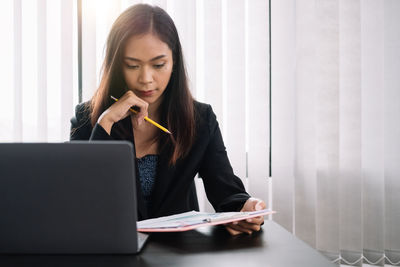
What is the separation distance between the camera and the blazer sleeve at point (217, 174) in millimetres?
1208

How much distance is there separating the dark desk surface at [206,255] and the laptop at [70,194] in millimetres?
31

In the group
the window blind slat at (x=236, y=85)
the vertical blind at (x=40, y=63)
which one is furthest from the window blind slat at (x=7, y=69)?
the window blind slat at (x=236, y=85)

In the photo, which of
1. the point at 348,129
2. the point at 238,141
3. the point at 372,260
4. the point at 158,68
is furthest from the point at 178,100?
the point at 372,260

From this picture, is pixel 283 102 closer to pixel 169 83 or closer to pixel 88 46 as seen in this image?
pixel 169 83

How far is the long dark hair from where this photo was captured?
1305mm

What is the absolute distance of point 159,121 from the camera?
1.47 metres

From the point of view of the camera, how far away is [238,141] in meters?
1.99

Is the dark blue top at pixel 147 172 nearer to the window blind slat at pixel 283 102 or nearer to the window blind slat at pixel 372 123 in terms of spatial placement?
the window blind slat at pixel 283 102

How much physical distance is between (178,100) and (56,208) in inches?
34.6

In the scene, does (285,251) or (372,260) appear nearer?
(285,251)

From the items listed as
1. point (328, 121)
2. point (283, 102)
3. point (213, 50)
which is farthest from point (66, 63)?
point (328, 121)

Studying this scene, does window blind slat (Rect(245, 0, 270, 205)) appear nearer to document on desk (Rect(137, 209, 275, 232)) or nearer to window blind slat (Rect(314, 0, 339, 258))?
window blind slat (Rect(314, 0, 339, 258))

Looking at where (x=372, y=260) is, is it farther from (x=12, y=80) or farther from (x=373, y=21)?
(x=12, y=80)

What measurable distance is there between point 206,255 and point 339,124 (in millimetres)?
1517
